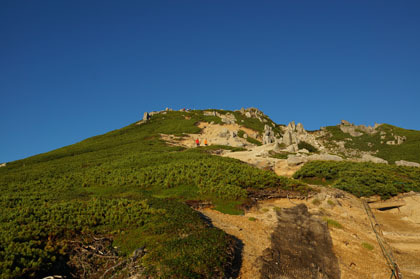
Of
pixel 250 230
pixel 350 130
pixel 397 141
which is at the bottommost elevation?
pixel 250 230

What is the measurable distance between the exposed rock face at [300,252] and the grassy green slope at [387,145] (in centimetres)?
6754

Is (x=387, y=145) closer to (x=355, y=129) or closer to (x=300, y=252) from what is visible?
(x=355, y=129)

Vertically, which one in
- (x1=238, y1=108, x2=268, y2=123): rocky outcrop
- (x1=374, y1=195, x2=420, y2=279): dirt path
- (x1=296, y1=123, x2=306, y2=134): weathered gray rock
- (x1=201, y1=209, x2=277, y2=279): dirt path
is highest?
(x1=238, y1=108, x2=268, y2=123): rocky outcrop

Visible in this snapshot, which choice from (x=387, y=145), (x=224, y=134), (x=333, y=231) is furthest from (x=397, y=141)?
(x=333, y=231)

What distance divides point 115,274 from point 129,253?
172 centimetres

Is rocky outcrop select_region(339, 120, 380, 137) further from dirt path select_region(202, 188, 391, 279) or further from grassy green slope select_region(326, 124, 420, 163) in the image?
dirt path select_region(202, 188, 391, 279)

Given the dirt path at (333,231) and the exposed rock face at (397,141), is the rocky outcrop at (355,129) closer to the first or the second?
the exposed rock face at (397,141)

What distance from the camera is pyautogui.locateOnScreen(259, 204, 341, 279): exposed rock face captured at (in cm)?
1303

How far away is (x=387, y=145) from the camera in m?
89.4

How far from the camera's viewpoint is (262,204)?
Result: 22.1 metres

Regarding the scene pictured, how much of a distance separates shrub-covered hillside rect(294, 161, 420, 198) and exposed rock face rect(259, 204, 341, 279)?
10462 millimetres

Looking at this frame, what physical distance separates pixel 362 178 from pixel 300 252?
56.0ft

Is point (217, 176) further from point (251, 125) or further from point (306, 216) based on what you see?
point (251, 125)

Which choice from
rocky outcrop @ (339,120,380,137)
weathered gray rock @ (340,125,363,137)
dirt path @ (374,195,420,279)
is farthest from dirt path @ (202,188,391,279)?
rocky outcrop @ (339,120,380,137)
